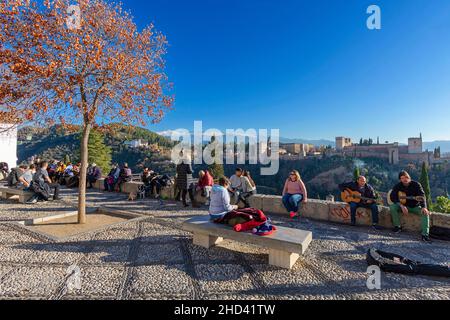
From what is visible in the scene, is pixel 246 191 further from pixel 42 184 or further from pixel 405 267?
pixel 42 184

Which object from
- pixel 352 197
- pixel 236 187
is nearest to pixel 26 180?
pixel 236 187

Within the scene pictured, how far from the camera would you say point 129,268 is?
3.43 metres

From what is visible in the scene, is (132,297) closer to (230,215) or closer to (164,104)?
(230,215)

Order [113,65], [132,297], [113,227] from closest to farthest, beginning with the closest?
1. [132,297]
2. [113,65]
3. [113,227]

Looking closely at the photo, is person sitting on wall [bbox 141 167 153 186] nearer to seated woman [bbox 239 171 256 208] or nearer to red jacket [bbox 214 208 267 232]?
seated woman [bbox 239 171 256 208]

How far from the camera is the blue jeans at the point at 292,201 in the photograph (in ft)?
20.9

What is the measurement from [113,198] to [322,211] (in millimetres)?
7333

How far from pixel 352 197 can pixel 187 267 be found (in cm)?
433

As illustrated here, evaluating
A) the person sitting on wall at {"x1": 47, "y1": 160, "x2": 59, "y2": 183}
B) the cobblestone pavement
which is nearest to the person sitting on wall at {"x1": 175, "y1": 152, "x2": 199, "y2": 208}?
the cobblestone pavement

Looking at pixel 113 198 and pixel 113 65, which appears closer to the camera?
pixel 113 65

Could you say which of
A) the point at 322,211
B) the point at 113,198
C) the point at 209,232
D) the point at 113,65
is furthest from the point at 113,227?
the point at 322,211

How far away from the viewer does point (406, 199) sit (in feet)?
17.2

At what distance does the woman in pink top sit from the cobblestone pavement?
1.05 metres

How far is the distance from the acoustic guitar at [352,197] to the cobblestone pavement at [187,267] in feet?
2.33
